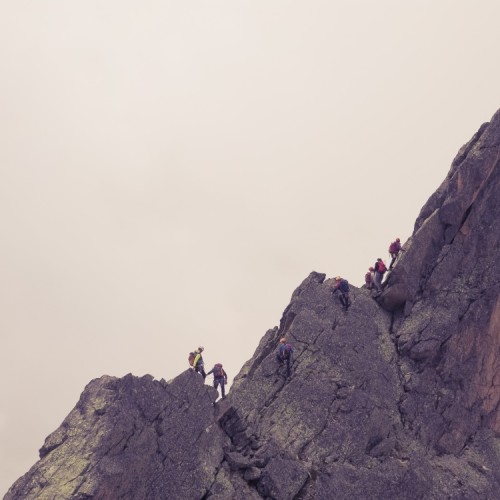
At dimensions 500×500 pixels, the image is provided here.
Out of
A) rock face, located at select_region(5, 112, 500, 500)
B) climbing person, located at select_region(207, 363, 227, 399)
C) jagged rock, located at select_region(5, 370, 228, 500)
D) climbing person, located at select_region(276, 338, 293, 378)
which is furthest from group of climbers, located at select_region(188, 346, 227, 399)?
climbing person, located at select_region(276, 338, 293, 378)

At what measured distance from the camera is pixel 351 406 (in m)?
40.8

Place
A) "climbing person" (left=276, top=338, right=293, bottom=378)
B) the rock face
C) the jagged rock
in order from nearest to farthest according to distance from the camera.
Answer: the jagged rock < the rock face < "climbing person" (left=276, top=338, right=293, bottom=378)

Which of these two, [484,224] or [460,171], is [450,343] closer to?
[484,224]

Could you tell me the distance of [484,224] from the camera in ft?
157

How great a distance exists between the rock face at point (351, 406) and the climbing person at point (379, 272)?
4.76 ft

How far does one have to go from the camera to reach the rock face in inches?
1314

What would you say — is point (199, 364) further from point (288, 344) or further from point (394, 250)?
point (394, 250)

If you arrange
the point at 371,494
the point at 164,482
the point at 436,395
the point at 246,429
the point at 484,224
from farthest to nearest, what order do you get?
the point at 484,224 → the point at 436,395 → the point at 246,429 → the point at 371,494 → the point at 164,482

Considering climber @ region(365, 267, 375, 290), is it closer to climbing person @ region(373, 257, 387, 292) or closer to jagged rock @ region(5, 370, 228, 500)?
climbing person @ region(373, 257, 387, 292)

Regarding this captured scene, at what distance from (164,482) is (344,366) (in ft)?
63.3

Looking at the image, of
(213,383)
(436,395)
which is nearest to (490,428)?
(436,395)

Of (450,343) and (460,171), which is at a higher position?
(460,171)

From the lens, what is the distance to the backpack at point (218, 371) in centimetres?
4375

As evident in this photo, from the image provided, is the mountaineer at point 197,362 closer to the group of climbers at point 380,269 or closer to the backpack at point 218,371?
the backpack at point 218,371
